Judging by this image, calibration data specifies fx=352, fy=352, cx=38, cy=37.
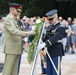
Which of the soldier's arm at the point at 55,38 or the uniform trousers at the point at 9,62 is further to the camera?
the uniform trousers at the point at 9,62

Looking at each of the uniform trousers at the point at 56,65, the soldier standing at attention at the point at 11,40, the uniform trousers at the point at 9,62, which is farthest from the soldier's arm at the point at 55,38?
the uniform trousers at the point at 9,62

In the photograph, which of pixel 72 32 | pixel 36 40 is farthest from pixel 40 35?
pixel 72 32

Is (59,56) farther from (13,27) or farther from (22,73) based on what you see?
(22,73)

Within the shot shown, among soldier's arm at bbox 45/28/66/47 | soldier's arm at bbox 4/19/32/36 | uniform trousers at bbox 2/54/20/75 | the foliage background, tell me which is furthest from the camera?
the foliage background

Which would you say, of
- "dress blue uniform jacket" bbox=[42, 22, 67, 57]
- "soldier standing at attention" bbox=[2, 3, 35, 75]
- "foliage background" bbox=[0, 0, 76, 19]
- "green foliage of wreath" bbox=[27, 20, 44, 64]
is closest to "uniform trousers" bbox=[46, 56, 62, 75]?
"dress blue uniform jacket" bbox=[42, 22, 67, 57]

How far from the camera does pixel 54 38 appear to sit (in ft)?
22.6

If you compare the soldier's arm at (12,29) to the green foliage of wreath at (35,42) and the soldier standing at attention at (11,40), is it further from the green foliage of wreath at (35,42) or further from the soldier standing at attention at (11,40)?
the green foliage of wreath at (35,42)

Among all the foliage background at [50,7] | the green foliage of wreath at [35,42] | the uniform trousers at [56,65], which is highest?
the foliage background at [50,7]

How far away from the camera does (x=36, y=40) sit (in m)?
6.95

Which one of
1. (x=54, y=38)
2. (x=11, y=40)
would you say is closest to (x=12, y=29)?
(x=11, y=40)

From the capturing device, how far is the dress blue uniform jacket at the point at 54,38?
6867 millimetres

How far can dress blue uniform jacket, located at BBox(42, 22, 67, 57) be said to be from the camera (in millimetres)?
6867

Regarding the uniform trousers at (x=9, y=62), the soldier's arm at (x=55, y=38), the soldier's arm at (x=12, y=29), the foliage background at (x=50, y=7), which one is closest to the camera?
the soldier's arm at (x=55, y=38)

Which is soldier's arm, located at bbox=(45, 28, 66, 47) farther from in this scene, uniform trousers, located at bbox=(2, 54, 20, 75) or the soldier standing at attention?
uniform trousers, located at bbox=(2, 54, 20, 75)
